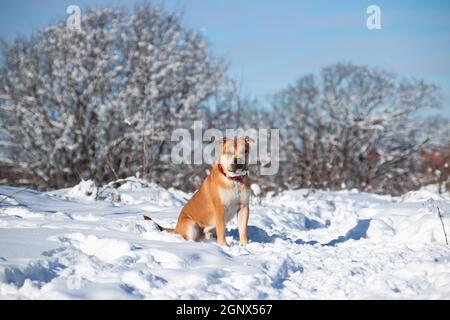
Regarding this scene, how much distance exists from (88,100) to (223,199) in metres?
17.8

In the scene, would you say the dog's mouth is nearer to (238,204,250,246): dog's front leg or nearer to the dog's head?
the dog's head

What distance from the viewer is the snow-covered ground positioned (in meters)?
3.95

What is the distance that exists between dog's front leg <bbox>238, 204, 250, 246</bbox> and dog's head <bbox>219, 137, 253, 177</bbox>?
476 millimetres

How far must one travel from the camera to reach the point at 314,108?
35.9 m

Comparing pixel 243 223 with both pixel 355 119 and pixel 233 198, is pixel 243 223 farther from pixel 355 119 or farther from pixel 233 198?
pixel 355 119

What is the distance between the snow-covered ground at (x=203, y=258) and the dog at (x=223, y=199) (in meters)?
0.32

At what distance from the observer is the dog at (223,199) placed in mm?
6168

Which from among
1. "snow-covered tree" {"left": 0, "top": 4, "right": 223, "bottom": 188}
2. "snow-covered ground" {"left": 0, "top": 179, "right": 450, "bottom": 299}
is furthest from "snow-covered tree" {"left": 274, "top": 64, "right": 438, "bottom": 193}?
"snow-covered ground" {"left": 0, "top": 179, "right": 450, "bottom": 299}

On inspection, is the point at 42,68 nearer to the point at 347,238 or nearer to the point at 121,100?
the point at 121,100

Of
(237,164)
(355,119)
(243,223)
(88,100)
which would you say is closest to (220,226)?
(243,223)

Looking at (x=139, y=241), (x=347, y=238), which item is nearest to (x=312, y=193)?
(x=347, y=238)

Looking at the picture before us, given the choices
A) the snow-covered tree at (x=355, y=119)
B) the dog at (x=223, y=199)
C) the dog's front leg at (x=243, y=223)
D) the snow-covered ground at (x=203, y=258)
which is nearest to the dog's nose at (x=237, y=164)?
the dog at (x=223, y=199)

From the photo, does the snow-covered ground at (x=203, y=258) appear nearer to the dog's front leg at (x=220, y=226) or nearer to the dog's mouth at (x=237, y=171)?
the dog's front leg at (x=220, y=226)

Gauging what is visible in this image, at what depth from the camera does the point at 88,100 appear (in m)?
22.6
